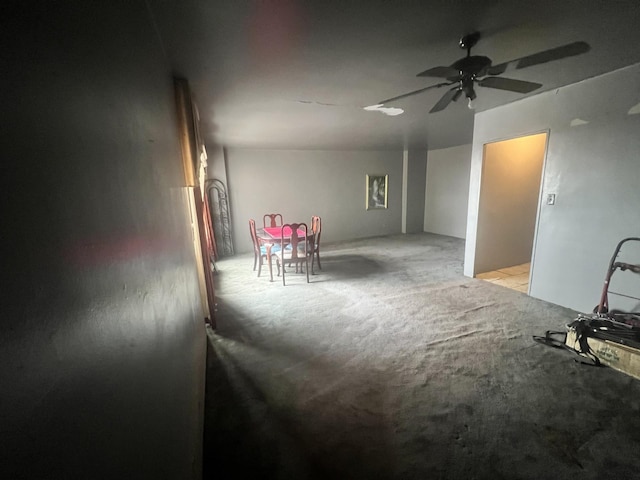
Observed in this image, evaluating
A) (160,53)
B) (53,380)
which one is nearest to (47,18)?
(53,380)

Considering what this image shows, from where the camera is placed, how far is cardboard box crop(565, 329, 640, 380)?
199 centimetres

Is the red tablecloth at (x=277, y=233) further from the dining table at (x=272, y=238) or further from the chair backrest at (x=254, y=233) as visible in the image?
the chair backrest at (x=254, y=233)

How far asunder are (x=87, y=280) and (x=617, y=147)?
3.87 meters

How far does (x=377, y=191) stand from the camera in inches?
297

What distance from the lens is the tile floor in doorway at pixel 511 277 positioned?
150 inches

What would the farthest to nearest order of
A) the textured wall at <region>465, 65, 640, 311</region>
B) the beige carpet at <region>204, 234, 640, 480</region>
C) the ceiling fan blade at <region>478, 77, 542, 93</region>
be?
the textured wall at <region>465, 65, 640, 311</region> → the ceiling fan blade at <region>478, 77, 542, 93</region> → the beige carpet at <region>204, 234, 640, 480</region>

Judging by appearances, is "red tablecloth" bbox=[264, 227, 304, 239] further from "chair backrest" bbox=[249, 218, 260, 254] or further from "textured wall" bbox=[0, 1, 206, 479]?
"textured wall" bbox=[0, 1, 206, 479]

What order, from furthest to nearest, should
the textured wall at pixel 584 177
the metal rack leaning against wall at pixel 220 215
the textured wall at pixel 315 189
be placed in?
the textured wall at pixel 315 189 → the metal rack leaning against wall at pixel 220 215 → the textured wall at pixel 584 177

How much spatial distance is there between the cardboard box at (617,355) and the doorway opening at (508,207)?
158 centimetres

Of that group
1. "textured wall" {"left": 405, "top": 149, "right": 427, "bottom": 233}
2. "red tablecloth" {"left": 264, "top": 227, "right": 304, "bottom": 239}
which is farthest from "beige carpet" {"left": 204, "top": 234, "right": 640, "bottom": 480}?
"textured wall" {"left": 405, "top": 149, "right": 427, "bottom": 233}

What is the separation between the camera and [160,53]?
1.71 metres

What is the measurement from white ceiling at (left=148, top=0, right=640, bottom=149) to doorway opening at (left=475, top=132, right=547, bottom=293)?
1023 millimetres

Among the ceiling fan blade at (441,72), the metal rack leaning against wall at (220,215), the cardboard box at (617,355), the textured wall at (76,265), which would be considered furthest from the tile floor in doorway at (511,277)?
the metal rack leaning against wall at (220,215)

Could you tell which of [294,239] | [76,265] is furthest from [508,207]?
[76,265]
